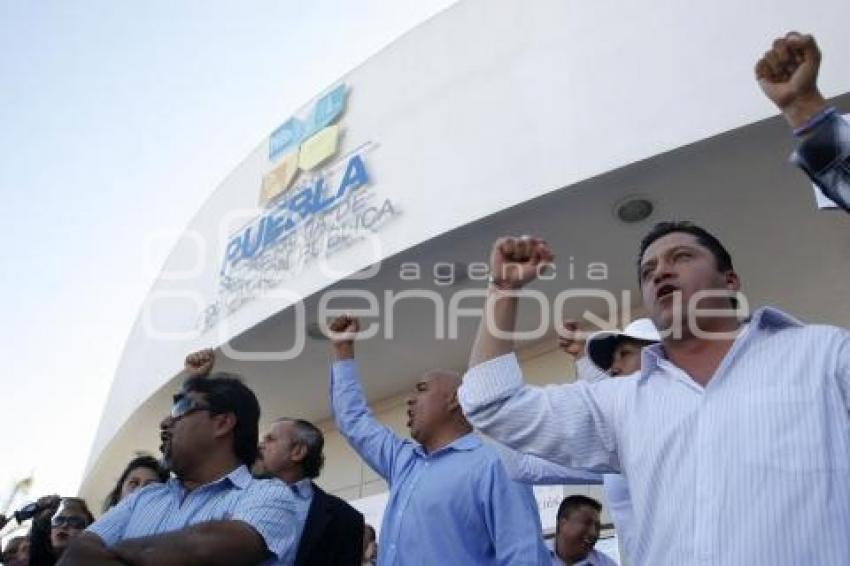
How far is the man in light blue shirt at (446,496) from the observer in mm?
2379

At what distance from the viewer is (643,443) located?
4.86 ft

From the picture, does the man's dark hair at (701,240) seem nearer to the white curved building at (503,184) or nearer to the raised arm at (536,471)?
the raised arm at (536,471)

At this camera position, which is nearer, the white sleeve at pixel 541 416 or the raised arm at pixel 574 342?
the white sleeve at pixel 541 416

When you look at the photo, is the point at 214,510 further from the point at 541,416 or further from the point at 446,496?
the point at 541,416

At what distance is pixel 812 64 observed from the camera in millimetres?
1571

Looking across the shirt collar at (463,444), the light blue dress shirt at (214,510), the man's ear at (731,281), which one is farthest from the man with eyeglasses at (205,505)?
the man's ear at (731,281)

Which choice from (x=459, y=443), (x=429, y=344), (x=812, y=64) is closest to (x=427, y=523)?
(x=459, y=443)

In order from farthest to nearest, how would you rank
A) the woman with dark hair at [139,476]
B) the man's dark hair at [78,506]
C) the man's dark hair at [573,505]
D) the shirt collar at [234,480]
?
the man's dark hair at [573,505]
the man's dark hair at [78,506]
the woman with dark hair at [139,476]
the shirt collar at [234,480]

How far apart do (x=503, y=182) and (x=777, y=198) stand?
2.05m

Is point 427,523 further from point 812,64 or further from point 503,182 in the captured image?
point 503,182

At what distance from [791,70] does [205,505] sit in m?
1.83

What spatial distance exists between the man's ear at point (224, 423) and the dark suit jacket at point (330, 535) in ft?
1.89

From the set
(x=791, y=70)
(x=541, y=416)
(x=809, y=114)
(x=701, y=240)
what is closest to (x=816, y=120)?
(x=809, y=114)

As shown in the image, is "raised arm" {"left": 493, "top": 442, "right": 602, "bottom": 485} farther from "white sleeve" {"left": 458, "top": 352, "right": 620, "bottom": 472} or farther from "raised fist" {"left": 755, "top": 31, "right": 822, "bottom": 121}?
"raised fist" {"left": 755, "top": 31, "right": 822, "bottom": 121}
